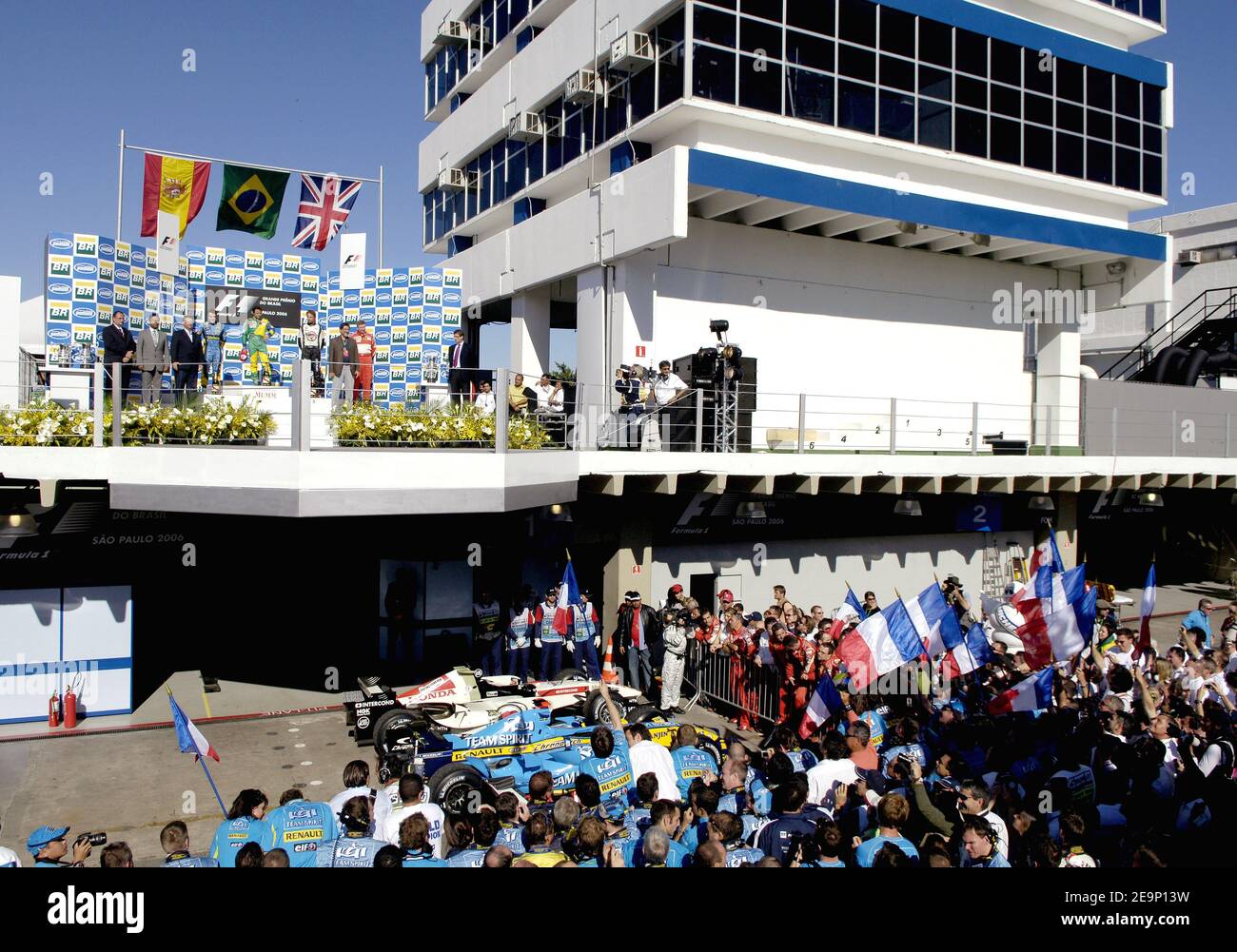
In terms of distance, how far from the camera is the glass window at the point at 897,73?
1978cm

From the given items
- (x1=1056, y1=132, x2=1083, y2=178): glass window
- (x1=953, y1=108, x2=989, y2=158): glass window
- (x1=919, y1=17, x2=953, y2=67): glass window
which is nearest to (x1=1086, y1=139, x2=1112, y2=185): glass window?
(x1=1056, y1=132, x2=1083, y2=178): glass window

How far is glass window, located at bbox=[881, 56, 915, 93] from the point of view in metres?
19.8

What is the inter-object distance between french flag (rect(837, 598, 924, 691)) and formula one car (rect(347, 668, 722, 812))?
5.76 feet

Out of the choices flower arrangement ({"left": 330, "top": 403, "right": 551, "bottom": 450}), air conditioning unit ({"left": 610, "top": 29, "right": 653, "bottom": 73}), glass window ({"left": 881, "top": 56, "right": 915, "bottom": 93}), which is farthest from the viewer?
glass window ({"left": 881, "top": 56, "right": 915, "bottom": 93})

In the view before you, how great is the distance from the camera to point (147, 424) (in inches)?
465

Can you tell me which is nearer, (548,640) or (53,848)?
(53,848)

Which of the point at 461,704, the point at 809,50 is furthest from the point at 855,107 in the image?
the point at 461,704

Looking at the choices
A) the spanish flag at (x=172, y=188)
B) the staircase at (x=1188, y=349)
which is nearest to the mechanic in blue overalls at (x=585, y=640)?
the spanish flag at (x=172, y=188)

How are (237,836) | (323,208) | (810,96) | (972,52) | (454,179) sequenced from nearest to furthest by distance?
1. (237,836)
2. (810,96)
3. (972,52)
4. (323,208)
5. (454,179)

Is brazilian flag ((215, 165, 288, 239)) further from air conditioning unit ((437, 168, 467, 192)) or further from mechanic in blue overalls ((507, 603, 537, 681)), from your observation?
mechanic in blue overalls ((507, 603, 537, 681))

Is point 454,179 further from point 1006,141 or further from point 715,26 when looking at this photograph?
point 1006,141

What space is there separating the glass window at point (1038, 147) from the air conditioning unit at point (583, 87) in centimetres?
1020

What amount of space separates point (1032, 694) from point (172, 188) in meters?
20.1
